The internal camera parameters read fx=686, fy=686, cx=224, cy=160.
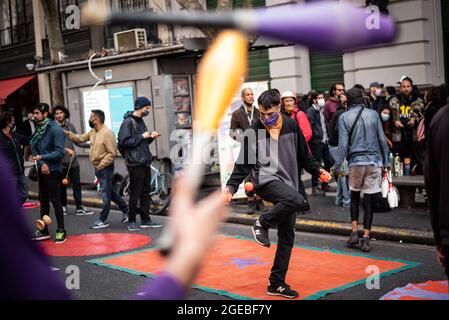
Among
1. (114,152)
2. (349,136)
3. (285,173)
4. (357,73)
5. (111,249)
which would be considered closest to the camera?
(285,173)

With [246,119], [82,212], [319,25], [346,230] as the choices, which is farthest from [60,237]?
[319,25]

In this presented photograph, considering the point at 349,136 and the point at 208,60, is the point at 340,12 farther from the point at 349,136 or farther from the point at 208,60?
the point at 349,136

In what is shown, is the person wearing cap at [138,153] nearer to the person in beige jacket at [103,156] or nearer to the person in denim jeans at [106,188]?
the person in beige jacket at [103,156]

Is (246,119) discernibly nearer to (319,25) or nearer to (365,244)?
(365,244)

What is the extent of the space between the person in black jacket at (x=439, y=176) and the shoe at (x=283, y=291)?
2.30 meters

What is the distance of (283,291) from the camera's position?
6406 millimetres

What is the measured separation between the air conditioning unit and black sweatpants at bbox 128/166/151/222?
4266mm

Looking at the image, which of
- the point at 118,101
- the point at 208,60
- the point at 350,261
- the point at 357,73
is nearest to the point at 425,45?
the point at 357,73

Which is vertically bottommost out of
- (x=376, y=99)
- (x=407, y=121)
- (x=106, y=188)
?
(x=106, y=188)

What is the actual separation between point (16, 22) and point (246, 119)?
2079 centimetres

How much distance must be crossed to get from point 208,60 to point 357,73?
49.9ft

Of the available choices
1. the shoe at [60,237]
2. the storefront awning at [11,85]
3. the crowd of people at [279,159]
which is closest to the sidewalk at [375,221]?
the crowd of people at [279,159]

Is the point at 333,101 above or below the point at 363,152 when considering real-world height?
above

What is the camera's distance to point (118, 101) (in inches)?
571
